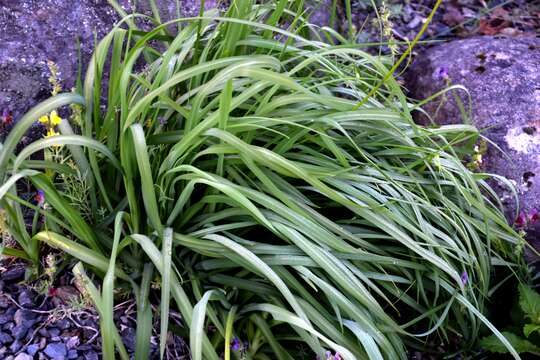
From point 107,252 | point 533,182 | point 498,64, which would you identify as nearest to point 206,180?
point 107,252

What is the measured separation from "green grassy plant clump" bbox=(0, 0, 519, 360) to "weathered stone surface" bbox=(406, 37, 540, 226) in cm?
45

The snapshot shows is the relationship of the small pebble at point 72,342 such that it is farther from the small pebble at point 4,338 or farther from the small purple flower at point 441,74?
the small purple flower at point 441,74

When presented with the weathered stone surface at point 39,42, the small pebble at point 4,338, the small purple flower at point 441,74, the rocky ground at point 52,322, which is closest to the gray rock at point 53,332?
the rocky ground at point 52,322

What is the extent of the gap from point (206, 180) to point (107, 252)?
0.51m

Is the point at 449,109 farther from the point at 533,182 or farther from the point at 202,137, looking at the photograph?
the point at 202,137

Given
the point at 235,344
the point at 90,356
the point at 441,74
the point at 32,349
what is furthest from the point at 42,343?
the point at 441,74

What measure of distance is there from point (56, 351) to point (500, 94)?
7.01ft

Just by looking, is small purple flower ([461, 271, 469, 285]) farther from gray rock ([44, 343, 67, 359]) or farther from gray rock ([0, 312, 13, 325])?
gray rock ([0, 312, 13, 325])

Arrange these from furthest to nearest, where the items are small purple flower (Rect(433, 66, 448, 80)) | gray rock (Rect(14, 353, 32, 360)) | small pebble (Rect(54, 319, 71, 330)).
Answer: small purple flower (Rect(433, 66, 448, 80)) < small pebble (Rect(54, 319, 71, 330)) < gray rock (Rect(14, 353, 32, 360))

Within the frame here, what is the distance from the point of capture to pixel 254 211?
1688mm

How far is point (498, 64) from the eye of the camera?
2.92 m

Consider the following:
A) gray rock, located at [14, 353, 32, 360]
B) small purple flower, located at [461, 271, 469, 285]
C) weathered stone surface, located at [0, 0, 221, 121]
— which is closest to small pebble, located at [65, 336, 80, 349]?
gray rock, located at [14, 353, 32, 360]

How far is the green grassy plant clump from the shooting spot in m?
1.78

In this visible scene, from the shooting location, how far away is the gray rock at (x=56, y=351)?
5.91 feet
